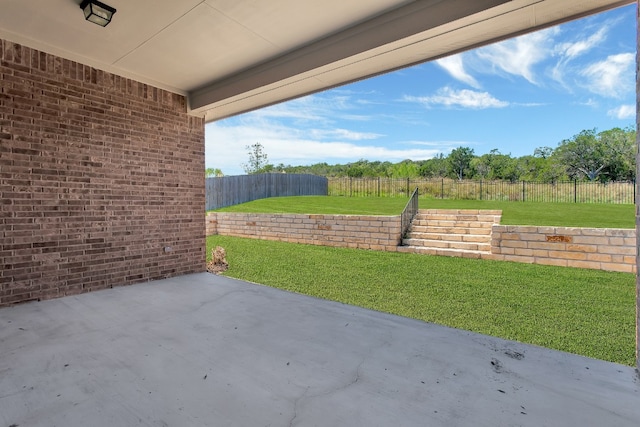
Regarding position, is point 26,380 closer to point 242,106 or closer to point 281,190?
point 242,106

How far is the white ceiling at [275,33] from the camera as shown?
2.53m

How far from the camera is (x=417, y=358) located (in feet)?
7.25

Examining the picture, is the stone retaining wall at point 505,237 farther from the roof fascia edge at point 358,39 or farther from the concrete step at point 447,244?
the roof fascia edge at point 358,39

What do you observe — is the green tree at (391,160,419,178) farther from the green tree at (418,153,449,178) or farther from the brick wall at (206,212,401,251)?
the brick wall at (206,212,401,251)

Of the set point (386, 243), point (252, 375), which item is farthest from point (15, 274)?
point (386, 243)

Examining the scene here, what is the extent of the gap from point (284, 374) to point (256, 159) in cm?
2905

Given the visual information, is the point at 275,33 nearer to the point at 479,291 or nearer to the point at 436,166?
A: the point at 479,291

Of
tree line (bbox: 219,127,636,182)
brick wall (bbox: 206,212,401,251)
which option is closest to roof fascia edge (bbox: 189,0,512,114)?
brick wall (bbox: 206,212,401,251)

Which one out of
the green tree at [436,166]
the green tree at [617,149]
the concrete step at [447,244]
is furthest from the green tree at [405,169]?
the concrete step at [447,244]

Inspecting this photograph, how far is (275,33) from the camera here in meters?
3.08

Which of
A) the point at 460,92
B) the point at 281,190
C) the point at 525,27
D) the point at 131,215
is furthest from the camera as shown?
the point at 460,92

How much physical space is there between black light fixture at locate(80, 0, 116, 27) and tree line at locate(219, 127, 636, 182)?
508 inches

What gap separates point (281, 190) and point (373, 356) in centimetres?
1459

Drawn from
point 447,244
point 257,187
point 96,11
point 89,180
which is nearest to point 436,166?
point 257,187
